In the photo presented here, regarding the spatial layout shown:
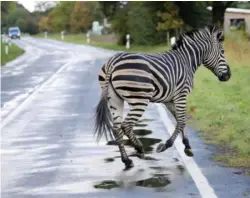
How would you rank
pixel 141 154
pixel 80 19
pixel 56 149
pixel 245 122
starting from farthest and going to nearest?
pixel 80 19
pixel 245 122
pixel 56 149
pixel 141 154

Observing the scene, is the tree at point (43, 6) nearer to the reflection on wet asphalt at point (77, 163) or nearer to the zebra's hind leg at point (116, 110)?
the reflection on wet asphalt at point (77, 163)

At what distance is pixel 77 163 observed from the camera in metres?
9.57

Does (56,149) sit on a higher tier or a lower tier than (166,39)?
higher

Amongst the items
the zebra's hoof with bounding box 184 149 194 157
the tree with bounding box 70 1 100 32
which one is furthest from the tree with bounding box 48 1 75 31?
the zebra's hoof with bounding box 184 149 194 157

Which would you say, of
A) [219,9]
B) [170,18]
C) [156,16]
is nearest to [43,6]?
[156,16]

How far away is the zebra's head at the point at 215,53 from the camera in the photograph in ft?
34.5

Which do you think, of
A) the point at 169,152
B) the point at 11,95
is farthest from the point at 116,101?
the point at 11,95

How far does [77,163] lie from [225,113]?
16.6 ft

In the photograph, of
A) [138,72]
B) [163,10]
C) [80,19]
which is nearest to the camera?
[138,72]

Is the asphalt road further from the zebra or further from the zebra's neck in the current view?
the zebra's neck

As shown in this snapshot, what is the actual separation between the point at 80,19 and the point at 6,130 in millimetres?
97668

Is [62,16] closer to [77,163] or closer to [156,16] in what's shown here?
[156,16]

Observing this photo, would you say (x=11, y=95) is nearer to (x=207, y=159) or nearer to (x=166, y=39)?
(x=207, y=159)

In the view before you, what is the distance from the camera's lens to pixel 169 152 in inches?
402
